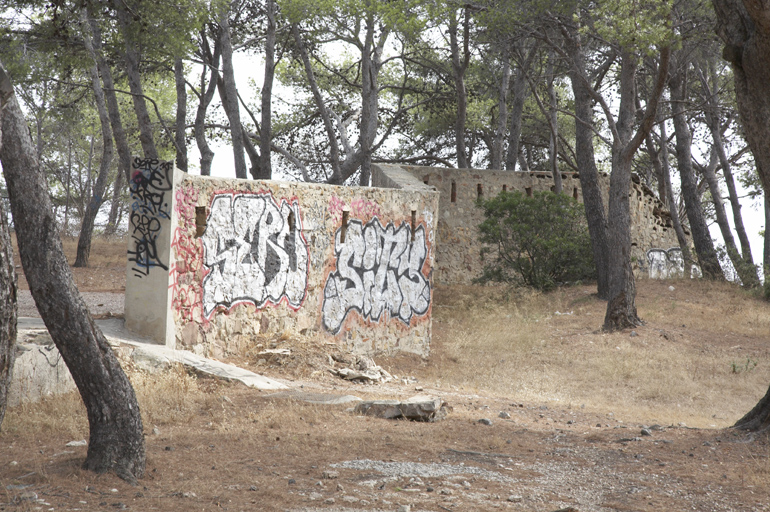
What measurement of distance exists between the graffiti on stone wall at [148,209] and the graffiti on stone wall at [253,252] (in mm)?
595

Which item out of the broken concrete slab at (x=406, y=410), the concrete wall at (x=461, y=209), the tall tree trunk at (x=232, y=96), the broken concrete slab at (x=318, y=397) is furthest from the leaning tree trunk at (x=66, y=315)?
the concrete wall at (x=461, y=209)

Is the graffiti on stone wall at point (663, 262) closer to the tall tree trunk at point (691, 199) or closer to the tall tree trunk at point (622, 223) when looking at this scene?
the tall tree trunk at point (691, 199)

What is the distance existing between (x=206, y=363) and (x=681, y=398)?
584 cm

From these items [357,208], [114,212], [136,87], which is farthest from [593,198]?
[114,212]

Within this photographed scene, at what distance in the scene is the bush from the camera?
14797 millimetres

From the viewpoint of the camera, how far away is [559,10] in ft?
40.1

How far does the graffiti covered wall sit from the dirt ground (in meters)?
1.15

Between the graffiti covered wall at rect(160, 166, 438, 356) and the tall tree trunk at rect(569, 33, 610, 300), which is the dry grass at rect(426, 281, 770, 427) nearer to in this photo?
the tall tree trunk at rect(569, 33, 610, 300)

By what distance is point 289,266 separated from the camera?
840 centimetres

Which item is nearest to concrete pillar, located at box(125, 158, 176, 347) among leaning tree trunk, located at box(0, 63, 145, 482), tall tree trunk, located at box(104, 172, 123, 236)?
leaning tree trunk, located at box(0, 63, 145, 482)

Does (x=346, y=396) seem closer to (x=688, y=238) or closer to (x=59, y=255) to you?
(x=59, y=255)

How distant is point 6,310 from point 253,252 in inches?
196

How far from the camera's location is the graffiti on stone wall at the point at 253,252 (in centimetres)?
747

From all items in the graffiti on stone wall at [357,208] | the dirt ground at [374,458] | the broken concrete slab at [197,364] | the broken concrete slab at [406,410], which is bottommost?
the dirt ground at [374,458]
